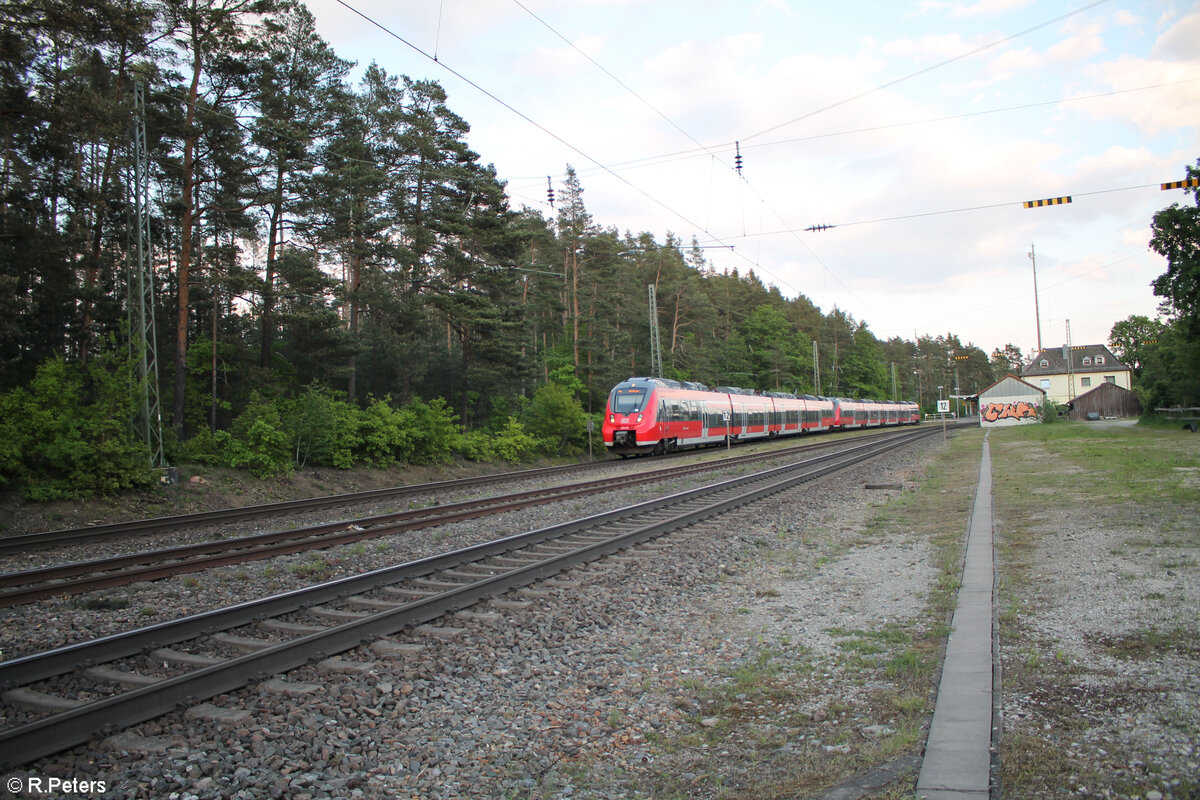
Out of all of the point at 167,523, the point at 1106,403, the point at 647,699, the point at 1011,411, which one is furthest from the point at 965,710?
the point at 1106,403

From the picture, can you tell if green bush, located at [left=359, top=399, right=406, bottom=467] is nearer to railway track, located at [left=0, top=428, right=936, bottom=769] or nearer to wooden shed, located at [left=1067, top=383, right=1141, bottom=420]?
railway track, located at [left=0, top=428, right=936, bottom=769]

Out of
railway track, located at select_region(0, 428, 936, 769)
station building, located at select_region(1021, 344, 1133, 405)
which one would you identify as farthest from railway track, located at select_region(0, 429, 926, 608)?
station building, located at select_region(1021, 344, 1133, 405)

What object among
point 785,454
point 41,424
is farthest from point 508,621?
point 785,454

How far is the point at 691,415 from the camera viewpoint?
31.9 metres

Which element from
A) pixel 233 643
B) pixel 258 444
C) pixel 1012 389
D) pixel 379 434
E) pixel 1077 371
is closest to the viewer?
pixel 233 643

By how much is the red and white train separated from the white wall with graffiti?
1891 cm

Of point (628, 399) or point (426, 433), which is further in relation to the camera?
point (628, 399)

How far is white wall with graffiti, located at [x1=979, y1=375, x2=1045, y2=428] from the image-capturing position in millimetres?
56906

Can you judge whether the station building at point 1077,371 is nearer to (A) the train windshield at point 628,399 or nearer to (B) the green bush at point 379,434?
(A) the train windshield at point 628,399

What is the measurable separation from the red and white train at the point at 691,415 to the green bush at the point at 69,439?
17014mm

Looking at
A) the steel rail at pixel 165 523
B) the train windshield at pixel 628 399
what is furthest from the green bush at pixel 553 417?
the steel rail at pixel 165 523

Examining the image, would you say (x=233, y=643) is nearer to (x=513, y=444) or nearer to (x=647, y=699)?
(x=647, y=699)

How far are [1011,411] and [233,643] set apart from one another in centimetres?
6454

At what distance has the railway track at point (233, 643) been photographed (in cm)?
406
